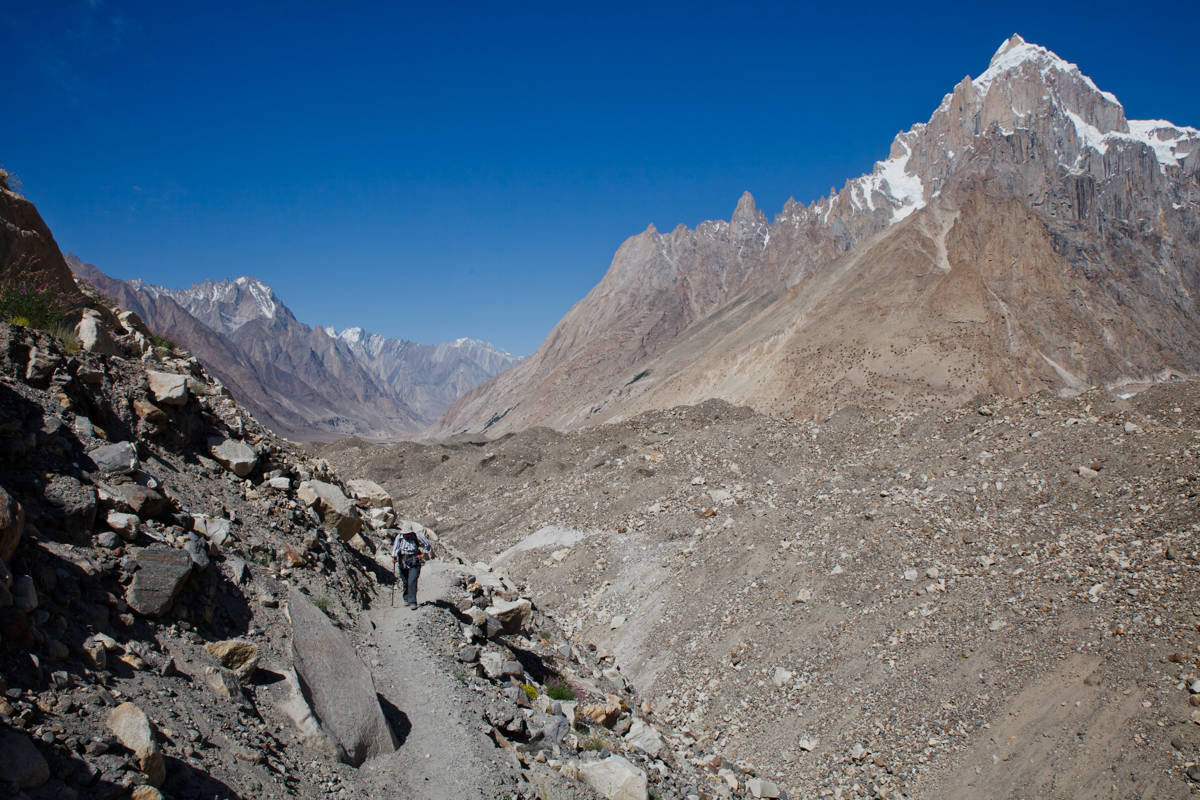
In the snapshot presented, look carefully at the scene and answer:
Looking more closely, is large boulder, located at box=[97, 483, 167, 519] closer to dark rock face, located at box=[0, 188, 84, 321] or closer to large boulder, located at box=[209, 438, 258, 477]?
large boulder, located at box=[209, 438, 258, 477]

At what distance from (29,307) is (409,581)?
490cm

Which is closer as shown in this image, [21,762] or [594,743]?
[21,762]

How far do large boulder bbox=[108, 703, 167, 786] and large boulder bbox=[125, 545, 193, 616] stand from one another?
1177 millimetres

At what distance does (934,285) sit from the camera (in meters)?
46.4

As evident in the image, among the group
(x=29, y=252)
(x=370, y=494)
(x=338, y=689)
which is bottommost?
(x=338, y=689)

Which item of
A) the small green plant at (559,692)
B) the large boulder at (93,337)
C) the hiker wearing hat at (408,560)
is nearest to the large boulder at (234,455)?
the large boulder at (93,337)

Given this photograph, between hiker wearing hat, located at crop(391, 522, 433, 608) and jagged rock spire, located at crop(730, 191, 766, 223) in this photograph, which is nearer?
hiker wearing hat, located at crop(391, 522, 433, 608)

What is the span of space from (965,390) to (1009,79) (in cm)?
14441

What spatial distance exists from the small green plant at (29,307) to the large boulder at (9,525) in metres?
3.58

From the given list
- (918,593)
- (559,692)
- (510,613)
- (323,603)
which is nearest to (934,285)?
(918,593)

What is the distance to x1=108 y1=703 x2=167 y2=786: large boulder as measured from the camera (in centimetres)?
349

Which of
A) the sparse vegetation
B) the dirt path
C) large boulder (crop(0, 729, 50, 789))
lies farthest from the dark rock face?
large boulder (crop(0, 729, 50, 789))

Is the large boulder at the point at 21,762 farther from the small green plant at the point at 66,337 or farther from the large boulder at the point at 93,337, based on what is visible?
the large boulder at the point at 93,337

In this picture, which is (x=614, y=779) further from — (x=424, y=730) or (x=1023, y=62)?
(x=1023, y=62)
